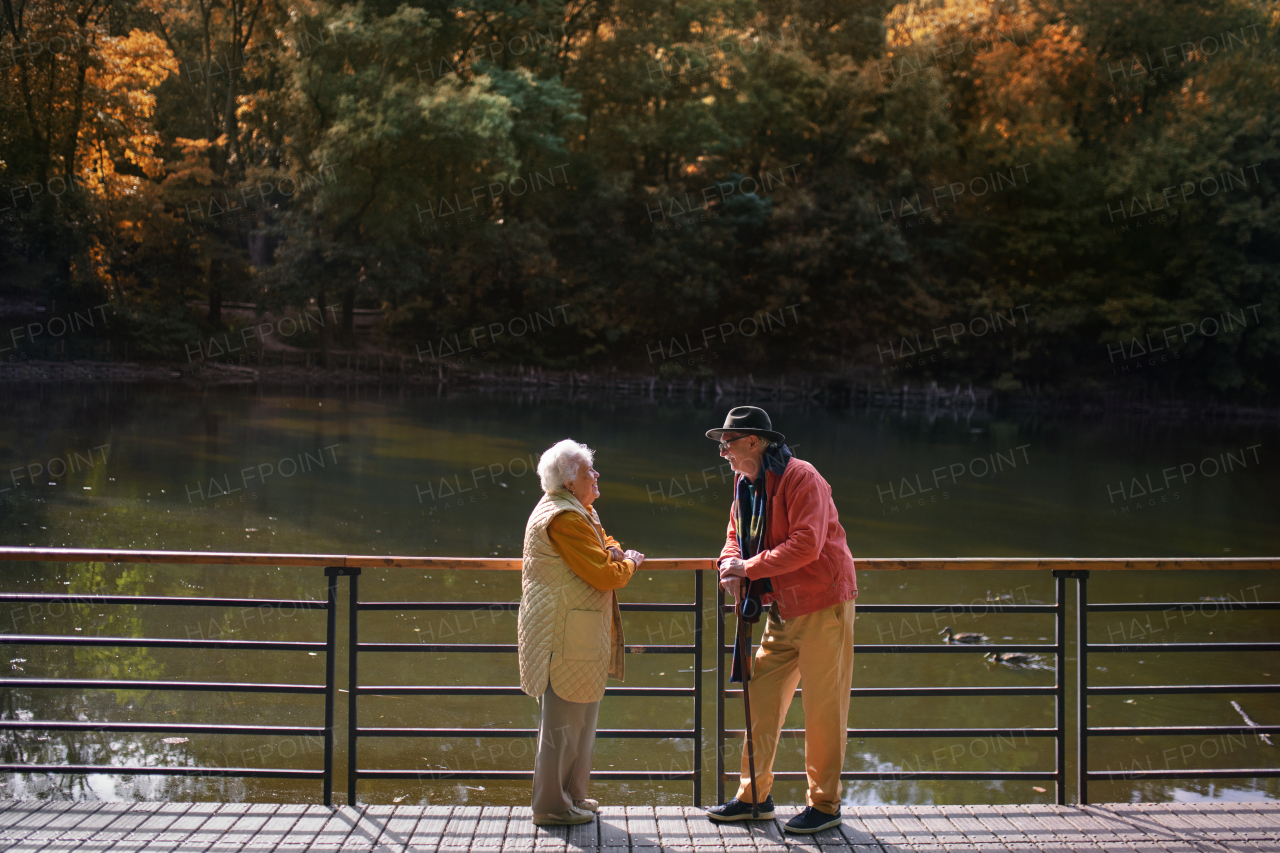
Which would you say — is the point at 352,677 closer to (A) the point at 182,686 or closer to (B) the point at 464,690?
(B) the point at 464,690

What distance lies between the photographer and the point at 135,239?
112 ft

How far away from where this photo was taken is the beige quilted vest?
3744 millimetres

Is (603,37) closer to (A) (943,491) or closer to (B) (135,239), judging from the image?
(B) (135,239)

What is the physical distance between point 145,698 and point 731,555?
20.4 feet

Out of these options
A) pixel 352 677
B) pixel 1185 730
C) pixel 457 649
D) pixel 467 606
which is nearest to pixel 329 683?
pixel 352 677

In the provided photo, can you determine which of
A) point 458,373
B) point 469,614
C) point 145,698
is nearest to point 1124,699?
point 469,614

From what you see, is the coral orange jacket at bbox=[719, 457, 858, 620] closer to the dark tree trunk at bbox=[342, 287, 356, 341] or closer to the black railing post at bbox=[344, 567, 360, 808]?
the black railing post at bbox=[344, 567, 360, 808]

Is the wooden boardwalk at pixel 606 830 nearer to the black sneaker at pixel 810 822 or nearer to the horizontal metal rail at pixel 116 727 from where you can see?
the black sneaker at pixel 810 822

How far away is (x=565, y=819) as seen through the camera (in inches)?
153

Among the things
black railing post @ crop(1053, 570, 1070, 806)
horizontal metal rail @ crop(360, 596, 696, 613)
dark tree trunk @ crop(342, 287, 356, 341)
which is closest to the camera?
horizontal metal rail @ crop(360, 596, 696, 613)

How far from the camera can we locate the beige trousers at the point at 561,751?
150 inches

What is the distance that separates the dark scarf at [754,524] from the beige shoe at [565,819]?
0.72 metres

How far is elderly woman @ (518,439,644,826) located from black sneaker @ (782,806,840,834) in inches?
31.5

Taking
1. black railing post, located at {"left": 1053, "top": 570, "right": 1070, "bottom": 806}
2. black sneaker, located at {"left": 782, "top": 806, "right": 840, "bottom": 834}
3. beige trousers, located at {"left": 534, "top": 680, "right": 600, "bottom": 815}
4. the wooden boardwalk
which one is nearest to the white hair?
beige trousers, located at {"left": 534, "top": 680, "right": 600, "bottom": 815}
